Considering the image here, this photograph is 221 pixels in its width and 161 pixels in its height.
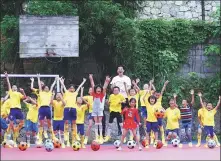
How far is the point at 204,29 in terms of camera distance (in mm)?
21031

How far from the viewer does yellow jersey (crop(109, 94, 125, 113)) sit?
14.4 meters

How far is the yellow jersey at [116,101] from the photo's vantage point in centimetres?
1443

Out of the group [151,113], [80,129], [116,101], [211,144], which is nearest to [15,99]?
[80,129]

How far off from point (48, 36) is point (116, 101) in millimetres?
4585

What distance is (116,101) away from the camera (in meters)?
14.5

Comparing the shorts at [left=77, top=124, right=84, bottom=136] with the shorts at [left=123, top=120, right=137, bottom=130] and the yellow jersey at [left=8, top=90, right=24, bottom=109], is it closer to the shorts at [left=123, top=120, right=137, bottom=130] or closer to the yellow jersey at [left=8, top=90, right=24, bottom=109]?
the shorts at [left=123, top=120, right=137, bottom=130]

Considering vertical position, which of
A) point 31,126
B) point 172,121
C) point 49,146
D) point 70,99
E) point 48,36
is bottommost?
point 49,146

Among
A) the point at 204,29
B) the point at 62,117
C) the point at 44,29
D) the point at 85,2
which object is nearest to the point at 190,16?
the point at 204,29

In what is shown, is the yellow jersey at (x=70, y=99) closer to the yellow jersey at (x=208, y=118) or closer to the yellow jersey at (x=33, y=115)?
the yellow jersey at (x=33, y=115)

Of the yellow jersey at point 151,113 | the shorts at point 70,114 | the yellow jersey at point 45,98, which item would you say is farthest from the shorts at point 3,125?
the yellow jersey at point 151,113

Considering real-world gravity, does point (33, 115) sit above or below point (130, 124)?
above

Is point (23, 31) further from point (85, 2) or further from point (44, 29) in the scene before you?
point (85, 2)

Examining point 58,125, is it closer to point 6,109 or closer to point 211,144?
point 6,109

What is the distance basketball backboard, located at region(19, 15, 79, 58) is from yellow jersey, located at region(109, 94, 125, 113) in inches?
152
